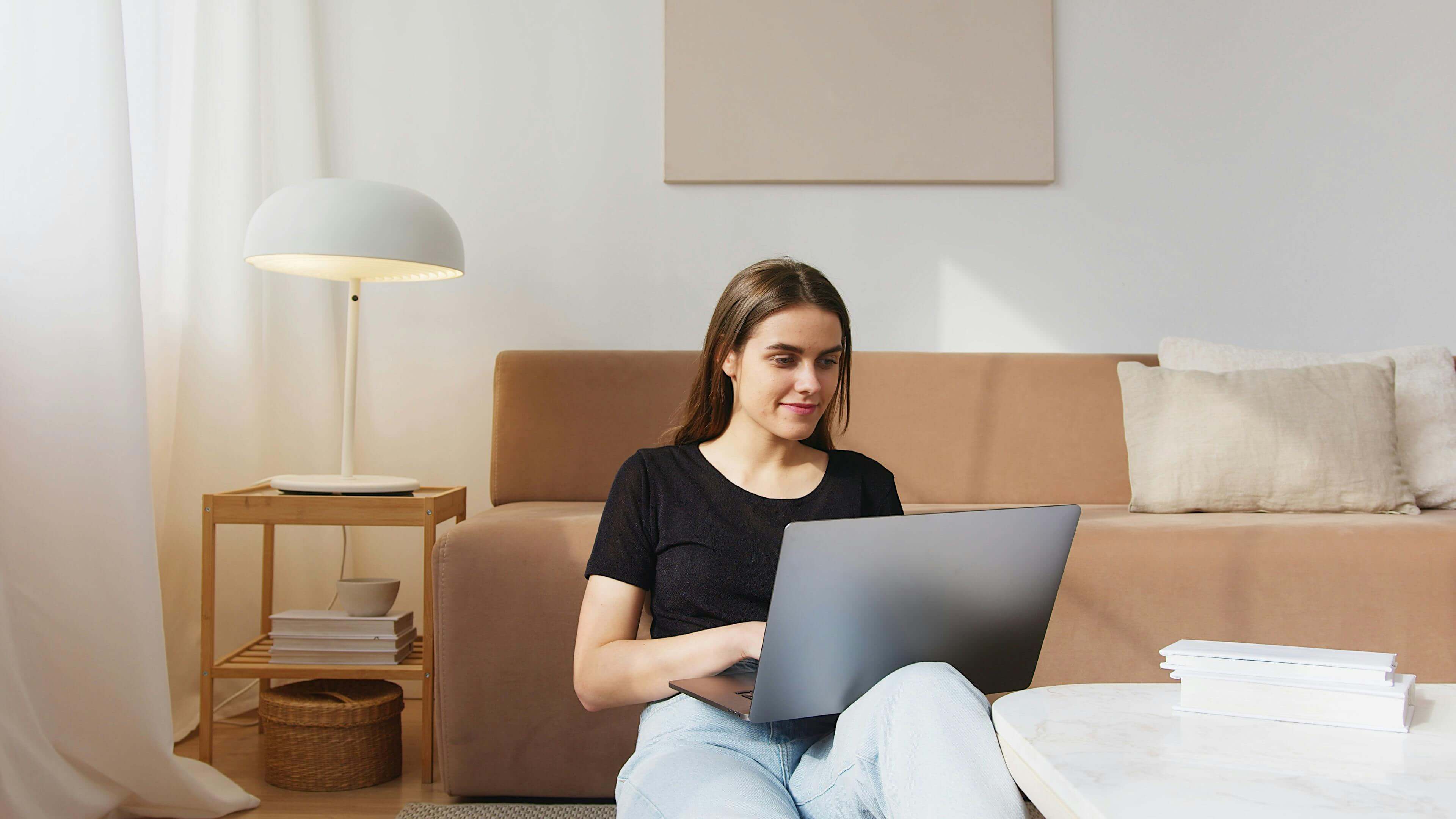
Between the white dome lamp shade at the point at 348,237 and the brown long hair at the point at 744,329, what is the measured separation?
884mm

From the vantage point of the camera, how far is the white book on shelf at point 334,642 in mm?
1947

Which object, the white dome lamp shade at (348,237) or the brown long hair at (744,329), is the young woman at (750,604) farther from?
the white dome lamp shade at (348,237)

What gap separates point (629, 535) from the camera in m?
1.17

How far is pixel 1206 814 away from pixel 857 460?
73 cm

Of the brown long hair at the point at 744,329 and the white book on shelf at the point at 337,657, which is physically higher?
the brown long hair at the point at 744,329

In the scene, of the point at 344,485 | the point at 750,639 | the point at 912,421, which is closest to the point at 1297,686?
the point at 750,639

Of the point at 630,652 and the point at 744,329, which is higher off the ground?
the point at 744,329

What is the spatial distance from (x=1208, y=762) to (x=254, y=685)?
2292 millimetres

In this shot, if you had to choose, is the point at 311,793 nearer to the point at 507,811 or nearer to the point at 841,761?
the point at 507,811

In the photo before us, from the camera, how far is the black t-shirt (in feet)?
3.77

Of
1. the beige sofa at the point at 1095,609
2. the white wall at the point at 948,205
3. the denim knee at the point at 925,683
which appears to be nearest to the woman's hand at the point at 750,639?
the denim knee at the point at 925,683

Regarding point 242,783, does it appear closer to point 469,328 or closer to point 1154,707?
point 469,328

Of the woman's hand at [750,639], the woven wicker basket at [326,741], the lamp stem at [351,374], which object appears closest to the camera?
the woman's hand at [750,639]

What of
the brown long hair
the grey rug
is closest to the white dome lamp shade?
the grey rug
